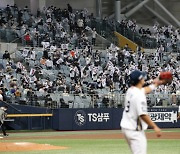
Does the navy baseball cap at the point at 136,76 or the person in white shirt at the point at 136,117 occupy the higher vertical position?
the navy baseball cap at the point at 136,76

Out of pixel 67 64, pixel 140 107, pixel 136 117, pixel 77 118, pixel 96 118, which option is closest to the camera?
pixel 140 107

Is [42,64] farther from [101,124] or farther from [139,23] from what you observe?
[139,23]

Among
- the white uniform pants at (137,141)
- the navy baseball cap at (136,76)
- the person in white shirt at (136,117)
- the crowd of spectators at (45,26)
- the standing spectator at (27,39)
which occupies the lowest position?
the white uniform pants at (137,141)

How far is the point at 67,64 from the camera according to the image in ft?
113

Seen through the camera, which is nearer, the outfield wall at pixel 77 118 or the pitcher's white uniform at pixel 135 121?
the pitcher's white uniform at pixel 135 121

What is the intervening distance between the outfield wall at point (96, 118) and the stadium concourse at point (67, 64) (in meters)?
0.38

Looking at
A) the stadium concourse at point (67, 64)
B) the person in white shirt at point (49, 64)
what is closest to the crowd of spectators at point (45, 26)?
the stadium concourse at point (67, 64)

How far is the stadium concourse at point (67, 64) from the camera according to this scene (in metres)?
30.0

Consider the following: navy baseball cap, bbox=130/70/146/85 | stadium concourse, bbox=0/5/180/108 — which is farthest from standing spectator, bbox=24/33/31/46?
navy baseball cap, bbox=130/70/146/85

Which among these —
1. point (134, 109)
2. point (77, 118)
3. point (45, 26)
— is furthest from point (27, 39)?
point (134, 109)

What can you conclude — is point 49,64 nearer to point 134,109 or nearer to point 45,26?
point 45,26

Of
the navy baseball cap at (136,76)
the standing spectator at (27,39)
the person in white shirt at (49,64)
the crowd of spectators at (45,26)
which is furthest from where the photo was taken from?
the crowd of spectators at (45,26)

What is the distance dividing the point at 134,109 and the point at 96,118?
22.3 m

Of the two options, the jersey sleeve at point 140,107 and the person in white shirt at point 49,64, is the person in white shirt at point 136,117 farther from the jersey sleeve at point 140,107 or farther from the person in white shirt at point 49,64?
the person in white shirt at point 49,64
